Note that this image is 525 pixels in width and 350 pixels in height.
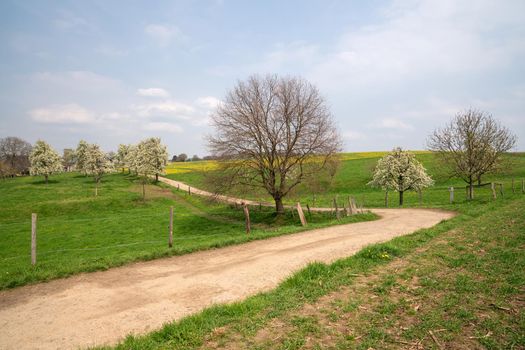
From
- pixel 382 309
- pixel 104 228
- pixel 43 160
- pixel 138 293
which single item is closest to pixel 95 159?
pixel 43 160

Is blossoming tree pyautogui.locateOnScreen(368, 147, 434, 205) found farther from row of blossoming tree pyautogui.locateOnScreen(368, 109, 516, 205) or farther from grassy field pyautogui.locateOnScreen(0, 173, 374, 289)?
grassy field pyautogui.locateOnScreen(0, 173, 374, 289)

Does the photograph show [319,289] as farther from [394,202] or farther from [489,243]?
[394,202]

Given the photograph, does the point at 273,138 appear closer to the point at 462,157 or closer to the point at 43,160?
the point at 462,157

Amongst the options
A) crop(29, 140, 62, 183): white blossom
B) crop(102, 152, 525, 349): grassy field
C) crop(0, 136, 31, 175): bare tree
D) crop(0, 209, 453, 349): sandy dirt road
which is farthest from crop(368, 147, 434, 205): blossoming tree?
crop(0, 136, 31, 175): bare tree

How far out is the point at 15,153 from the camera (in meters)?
115

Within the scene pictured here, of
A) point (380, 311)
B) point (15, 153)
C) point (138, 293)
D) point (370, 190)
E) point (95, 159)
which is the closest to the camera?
point (380, 311)

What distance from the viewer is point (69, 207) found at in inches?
1553

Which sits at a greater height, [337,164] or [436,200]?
[337,164]

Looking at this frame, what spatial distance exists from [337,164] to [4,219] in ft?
126

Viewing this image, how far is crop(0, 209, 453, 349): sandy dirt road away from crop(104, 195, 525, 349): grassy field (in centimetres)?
114

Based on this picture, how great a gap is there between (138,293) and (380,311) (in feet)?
20.6

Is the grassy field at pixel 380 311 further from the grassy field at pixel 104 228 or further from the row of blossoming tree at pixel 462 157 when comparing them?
the row of blossoming tree at pixel 462 157

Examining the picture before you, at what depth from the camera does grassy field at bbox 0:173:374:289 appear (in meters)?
11.6

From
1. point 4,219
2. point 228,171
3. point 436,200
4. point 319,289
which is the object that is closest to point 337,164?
point 228,171
